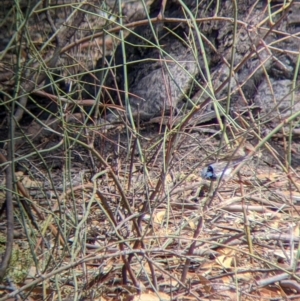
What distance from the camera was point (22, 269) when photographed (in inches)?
139

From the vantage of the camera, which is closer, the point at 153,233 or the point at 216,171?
the point at 153,233

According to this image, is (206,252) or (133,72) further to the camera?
(133,72)

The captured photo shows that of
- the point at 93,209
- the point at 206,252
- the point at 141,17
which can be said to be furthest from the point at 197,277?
the point at 141,17

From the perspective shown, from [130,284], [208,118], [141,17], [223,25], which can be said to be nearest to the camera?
[130,284]

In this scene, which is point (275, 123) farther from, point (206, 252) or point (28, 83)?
point (28, 83)

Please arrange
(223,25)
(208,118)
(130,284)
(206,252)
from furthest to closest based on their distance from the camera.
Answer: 1. (223,25)
2. (208,118)
3. (206,252)
4. (130,284)

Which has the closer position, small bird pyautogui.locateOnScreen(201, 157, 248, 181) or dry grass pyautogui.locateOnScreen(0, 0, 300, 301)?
dry grass pyautogui.locateOnScreen(0, 0, 300, 301)

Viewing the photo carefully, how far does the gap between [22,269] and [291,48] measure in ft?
8.60

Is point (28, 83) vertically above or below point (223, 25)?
above

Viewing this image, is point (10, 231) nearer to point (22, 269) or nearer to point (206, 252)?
→ point (22, 269)

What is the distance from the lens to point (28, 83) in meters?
3.66

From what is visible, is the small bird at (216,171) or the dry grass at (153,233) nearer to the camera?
the dry grass at (153,233)

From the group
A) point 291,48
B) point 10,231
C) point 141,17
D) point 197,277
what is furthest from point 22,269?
point 141,17

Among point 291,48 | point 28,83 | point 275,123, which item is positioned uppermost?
point 28,83
